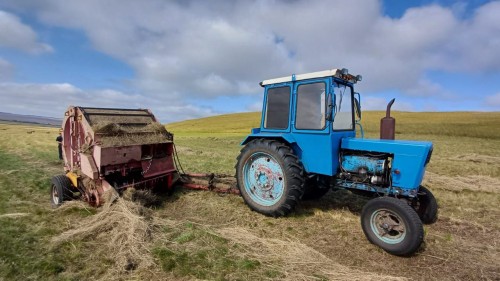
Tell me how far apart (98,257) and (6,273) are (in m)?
0.96

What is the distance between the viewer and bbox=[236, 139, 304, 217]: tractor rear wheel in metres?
5.62

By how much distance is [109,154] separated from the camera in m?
6.17

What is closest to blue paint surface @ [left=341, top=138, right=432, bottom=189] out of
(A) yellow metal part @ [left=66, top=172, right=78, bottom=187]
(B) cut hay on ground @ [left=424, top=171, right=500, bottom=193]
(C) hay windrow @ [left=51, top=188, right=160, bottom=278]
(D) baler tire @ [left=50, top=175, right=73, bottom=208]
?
(C) hay windrow @ [left=51, top=188, right=160, bottom=278]

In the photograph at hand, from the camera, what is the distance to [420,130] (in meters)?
34.5

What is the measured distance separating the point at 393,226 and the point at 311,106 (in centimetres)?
239

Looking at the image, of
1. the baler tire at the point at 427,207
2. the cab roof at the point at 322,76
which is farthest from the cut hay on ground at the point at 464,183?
the cab roof at the point at 322,76

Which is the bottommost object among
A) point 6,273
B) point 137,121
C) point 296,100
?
point 6,273

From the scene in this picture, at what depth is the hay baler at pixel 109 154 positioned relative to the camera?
6172 millimetres

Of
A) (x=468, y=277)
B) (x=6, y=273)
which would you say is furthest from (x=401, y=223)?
(x=6, y=273)

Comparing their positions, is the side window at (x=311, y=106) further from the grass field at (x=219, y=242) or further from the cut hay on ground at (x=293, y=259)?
the cut hay on ground at (x=293, y=259)

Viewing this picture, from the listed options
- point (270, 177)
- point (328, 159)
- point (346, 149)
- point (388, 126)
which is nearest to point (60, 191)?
point (270, 177)

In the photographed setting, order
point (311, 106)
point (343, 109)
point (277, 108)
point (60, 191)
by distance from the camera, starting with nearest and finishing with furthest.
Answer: point (311, 106) → point (343, 109) → point (277, 108) → point (60, 191)

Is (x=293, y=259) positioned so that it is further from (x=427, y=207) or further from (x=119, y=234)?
(x=427, y=207)

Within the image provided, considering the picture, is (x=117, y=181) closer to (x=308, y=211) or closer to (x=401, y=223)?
(x=308, y=211)
